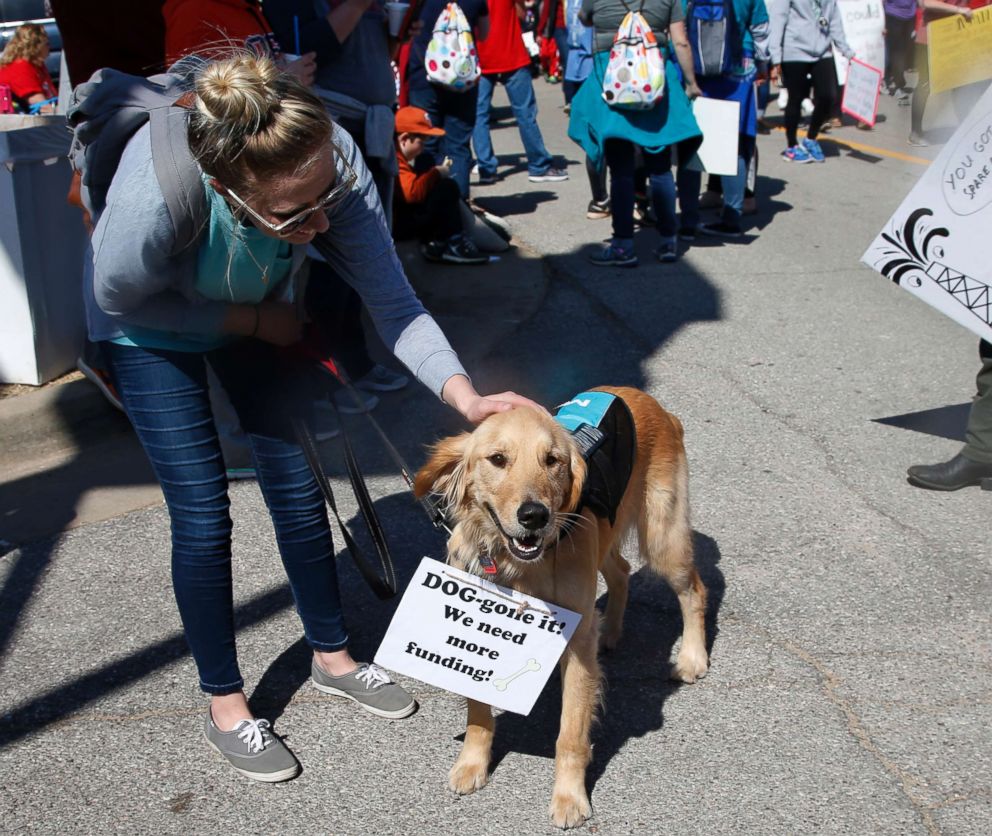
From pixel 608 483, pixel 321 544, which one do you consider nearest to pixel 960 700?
pixel 608 483

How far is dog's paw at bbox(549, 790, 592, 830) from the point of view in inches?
108

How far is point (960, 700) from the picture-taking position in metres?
3.22

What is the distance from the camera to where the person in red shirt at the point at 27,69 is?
945cm

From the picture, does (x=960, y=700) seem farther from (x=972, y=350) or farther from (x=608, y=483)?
(x=972, y=350)

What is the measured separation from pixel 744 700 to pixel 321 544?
1404 mm

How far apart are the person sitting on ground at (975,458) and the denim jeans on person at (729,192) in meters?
4.00

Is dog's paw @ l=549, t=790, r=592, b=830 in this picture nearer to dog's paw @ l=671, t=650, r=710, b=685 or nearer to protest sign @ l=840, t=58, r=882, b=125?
dog's paw @ l=671, t=650, r=710, b=685

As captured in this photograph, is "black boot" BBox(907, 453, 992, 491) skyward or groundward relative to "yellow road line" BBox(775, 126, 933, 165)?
skyward

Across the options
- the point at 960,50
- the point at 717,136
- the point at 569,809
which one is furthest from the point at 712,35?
the point at 569,809

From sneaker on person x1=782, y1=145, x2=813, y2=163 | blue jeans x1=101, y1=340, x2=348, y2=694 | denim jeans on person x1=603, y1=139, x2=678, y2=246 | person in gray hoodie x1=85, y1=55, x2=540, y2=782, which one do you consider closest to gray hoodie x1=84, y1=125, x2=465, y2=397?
person in gray hoodie x1=85, y1=55, x2=540, y2=782

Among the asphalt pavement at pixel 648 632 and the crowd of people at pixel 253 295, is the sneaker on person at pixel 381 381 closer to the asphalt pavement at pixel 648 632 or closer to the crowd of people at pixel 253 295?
the asphalt pavement at pixel 648 632

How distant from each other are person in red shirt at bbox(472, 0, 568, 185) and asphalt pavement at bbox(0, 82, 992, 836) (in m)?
4.54

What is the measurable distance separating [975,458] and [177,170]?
3672 millimetres

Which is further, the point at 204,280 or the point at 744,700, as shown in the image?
the point at 744,700
